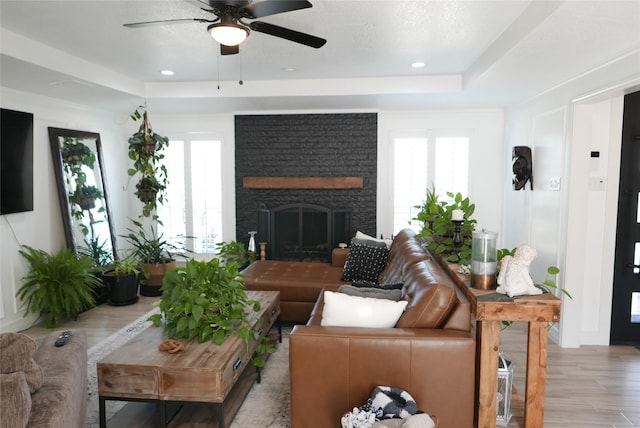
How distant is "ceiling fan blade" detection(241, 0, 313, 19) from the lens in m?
2.21

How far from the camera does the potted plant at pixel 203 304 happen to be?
103 inches

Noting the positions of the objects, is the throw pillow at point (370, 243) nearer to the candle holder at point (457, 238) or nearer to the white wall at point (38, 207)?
the candle holder at point (457, 238)

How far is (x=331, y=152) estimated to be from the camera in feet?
19.9

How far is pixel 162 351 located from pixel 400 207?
4.19m

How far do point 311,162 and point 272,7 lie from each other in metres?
3.84

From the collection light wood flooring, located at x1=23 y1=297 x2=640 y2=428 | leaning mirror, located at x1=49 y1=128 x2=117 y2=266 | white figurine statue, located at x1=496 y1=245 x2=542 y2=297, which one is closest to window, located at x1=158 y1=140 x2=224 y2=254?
leaning mirror, located at x1=49 y1=128 x2=117 y2=266

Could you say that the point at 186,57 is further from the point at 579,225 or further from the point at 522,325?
the point at 522,325

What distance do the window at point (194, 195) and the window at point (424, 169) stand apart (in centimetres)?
257

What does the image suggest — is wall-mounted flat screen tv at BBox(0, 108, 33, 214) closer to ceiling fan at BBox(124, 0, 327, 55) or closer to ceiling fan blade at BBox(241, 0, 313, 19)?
ceiling fan at BBox(124, 0, 327, 55)

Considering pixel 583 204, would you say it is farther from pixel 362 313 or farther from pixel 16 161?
pixel 16 161

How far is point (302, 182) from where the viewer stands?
19.9 feet

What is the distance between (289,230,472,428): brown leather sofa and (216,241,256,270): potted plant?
11.8 ft

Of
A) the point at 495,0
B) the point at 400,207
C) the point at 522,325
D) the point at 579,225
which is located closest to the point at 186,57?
the point at 495,0

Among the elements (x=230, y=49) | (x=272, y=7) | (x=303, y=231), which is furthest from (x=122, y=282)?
(x=272, y=7)
